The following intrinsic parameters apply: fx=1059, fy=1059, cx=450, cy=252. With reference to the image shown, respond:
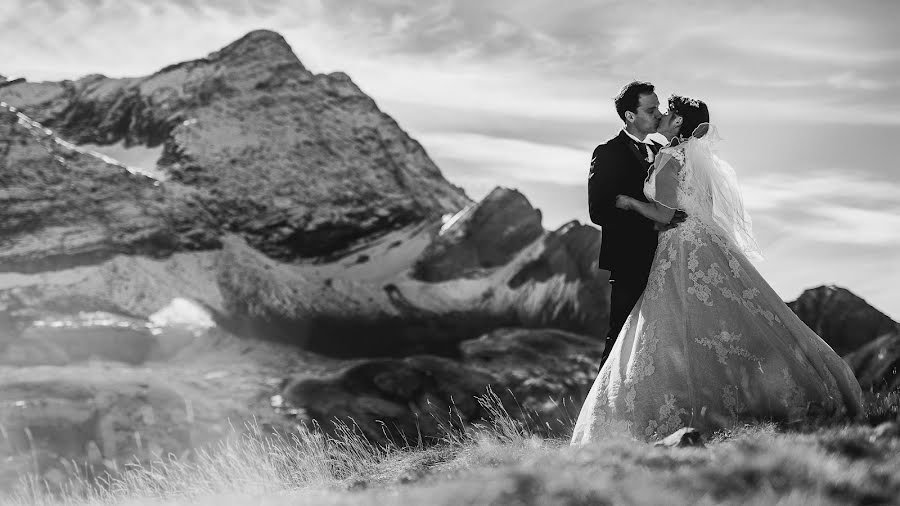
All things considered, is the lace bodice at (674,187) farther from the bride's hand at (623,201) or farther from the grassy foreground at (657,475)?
the grassy foreground at (657,475)

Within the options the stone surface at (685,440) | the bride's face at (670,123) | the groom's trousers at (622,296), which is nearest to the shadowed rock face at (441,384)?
the groom's trousers at (622,296)

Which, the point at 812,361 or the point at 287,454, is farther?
the point at 287,454

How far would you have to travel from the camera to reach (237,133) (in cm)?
19875

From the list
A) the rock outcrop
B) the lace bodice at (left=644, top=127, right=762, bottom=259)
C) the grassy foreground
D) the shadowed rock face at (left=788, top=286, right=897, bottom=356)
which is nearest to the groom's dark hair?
the lace bodice at (left=644, top=127, right=762, bottom=259)

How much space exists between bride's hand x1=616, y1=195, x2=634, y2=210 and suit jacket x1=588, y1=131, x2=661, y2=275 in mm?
62

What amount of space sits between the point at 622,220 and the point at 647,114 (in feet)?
3.37

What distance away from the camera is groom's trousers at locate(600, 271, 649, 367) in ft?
32.3

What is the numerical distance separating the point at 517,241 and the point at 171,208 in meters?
60.1

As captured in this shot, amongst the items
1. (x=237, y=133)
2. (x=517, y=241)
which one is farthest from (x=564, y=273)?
(x=237, y=133)

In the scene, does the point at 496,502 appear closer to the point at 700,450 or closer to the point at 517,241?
the point at 700,450

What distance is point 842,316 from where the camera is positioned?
178m

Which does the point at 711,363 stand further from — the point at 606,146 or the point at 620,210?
the point at 606,146

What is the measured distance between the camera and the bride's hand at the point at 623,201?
31.8 feet

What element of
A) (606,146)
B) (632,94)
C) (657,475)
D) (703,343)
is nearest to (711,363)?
(703,343)
